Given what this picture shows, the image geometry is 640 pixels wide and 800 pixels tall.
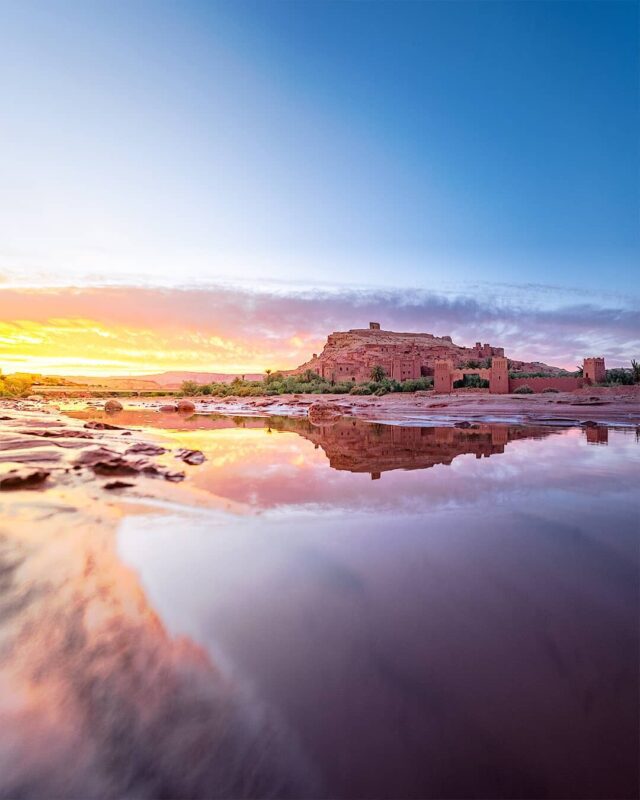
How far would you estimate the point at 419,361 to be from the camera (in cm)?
6191

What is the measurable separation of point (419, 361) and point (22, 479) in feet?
195

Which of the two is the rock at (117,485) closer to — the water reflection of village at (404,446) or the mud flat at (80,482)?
the mud flat at (80,482)

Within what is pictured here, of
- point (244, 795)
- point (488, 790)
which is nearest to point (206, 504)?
point (244, 795)

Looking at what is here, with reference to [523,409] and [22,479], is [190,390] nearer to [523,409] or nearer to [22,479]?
[523,409]

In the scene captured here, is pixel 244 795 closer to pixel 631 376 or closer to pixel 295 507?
pixel 295 507

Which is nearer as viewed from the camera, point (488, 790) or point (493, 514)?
point (488, 790)

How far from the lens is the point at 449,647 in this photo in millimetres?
2268

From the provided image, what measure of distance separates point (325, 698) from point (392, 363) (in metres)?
58.1

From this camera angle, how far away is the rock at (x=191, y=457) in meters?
8.52

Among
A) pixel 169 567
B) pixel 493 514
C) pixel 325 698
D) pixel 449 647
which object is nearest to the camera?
pixel 325 698

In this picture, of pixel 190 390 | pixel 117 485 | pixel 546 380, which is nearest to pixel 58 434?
pixel 117 485

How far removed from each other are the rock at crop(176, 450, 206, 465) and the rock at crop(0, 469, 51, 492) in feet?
9.17

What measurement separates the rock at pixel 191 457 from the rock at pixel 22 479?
2795 mm

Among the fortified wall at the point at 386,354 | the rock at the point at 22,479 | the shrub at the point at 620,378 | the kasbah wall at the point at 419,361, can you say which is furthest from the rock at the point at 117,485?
the fortified wall at the point at 386,354
